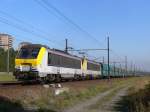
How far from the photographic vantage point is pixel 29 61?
106ft

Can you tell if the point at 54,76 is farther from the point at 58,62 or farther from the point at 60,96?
the point at 60,96

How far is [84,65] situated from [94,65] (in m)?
11.7

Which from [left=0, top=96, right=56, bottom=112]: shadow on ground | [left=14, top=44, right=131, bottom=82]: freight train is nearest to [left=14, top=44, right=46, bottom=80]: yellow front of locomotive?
[left=14, top=44, right=131, bottom=82]: freight train

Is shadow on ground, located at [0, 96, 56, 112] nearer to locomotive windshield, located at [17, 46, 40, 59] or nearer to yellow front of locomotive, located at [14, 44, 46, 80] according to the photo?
yellow front of locomotive, located at [14, 44, 46, 80]

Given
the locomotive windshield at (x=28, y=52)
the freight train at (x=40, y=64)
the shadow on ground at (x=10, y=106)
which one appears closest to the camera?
the shadow on ground at (x=10, y=106)

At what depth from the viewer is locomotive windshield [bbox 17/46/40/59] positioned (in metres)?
33.0

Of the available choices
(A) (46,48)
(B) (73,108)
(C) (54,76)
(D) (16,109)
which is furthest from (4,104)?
(C) (54,76)

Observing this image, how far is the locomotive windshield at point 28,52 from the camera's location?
3297 cm

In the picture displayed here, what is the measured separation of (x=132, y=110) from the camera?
18.8 m

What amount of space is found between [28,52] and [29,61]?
134 centimetres

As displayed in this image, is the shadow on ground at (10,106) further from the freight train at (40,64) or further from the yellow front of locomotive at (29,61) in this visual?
the freight train at (40,64)

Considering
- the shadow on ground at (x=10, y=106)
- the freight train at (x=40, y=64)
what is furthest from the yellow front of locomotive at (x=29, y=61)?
the shadow on ground at (x=10, y=106)

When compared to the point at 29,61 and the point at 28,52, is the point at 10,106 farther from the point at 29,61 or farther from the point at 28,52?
the point at 28,52

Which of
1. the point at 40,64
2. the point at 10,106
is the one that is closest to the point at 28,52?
the point at 40,64
